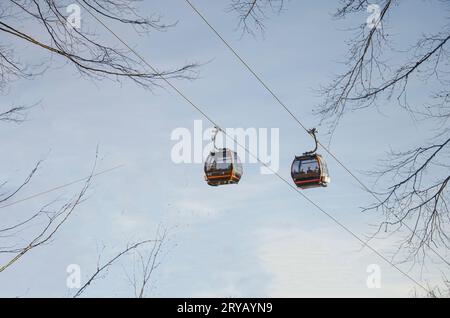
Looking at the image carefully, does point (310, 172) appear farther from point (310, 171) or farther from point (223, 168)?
point (223, 168)

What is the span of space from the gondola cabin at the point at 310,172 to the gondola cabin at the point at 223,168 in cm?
160

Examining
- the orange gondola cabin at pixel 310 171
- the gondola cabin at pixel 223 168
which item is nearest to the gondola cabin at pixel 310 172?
the orange gondola cabin at pixel 310 171

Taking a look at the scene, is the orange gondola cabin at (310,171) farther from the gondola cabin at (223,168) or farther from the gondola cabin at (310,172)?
the gondola cabin at (223,168)

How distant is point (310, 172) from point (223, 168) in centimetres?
239

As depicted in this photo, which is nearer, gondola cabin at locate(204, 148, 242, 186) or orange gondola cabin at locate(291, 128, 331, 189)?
gondola cabin at locate(204, 148, 242, 186)

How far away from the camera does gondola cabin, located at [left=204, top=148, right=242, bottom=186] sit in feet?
39.6

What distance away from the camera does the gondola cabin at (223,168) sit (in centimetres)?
1208

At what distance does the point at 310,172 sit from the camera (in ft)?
41.0

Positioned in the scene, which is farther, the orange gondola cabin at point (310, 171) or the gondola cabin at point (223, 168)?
the orange gondola cabin at point (310, 171)

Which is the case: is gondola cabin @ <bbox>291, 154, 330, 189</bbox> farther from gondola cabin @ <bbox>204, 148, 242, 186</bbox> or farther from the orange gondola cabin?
gondola cabin @ <bbox>204, 148, 242, 186</bbox>

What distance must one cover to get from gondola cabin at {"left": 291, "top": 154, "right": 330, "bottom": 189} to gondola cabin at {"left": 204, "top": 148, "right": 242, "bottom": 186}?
63.1 inches

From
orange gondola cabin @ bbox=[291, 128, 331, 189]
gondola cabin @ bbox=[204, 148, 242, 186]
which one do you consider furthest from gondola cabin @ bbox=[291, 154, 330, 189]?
gondola cabin @ bbox=[204, 148, 242, 186]
